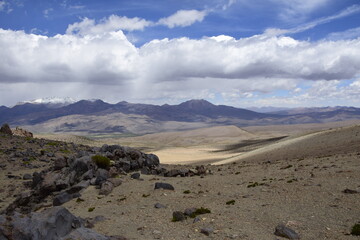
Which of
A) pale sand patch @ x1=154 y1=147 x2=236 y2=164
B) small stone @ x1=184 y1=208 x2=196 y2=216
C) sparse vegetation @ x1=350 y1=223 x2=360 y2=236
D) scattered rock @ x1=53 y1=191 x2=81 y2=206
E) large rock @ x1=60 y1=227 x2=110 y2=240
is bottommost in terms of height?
pale sand patch @ x1=154 y1=147 x2=236 y2=164

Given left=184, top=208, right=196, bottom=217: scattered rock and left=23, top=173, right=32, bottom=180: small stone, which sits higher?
left=184, top=208, right=196, bottom=217: scattered rock

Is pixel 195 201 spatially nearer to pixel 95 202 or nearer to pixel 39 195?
pixel 95 202

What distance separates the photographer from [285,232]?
1347cm

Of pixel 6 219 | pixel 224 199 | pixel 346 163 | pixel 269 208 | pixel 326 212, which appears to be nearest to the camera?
pixel 6 219

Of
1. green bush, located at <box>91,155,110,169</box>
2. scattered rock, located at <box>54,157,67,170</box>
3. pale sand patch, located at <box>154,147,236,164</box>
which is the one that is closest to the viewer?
green bush, located at <box>91,155,110,169</box>

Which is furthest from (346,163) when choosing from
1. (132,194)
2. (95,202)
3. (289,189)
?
(95,202)

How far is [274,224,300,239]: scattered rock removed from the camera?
1330cm

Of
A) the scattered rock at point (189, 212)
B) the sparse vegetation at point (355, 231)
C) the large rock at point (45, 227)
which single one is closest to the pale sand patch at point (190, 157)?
the scattered rock at point (189, 212)

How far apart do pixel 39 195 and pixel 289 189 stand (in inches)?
808

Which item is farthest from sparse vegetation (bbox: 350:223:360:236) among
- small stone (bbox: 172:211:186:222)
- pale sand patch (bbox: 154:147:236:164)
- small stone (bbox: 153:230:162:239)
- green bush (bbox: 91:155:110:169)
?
pale sand patch (bbox: 154:147:236:164)

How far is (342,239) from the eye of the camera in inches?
504

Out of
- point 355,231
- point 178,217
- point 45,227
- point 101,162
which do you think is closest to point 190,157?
point 101,162

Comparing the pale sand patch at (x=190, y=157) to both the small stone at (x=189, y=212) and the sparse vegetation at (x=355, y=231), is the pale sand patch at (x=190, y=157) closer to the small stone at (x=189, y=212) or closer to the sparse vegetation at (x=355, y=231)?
the small stone at (x=189, y=212)

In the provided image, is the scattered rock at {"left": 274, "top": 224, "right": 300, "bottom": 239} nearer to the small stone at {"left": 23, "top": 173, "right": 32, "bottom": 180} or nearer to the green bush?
A: the green bush
